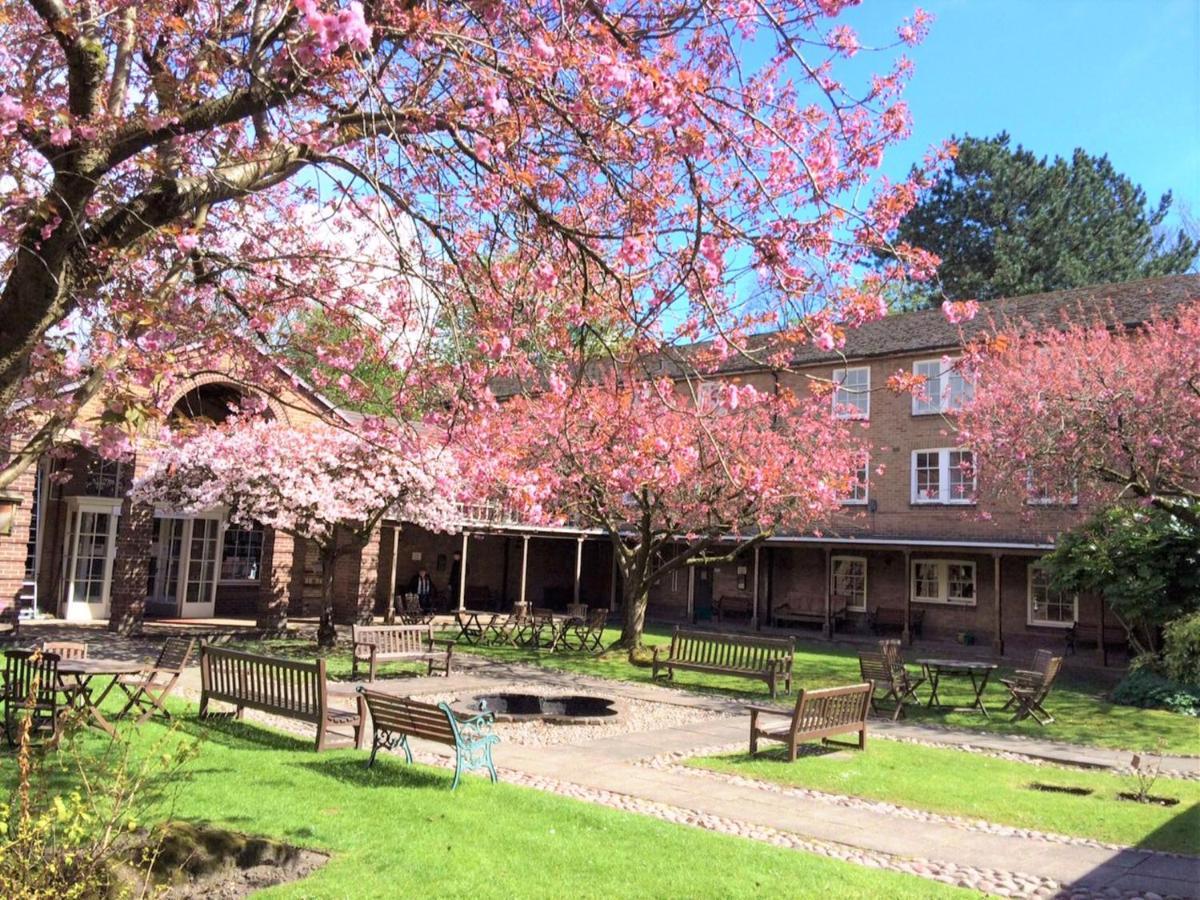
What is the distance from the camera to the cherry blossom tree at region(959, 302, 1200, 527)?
1477 cm

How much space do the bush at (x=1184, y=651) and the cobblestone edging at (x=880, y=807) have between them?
32.9 ft

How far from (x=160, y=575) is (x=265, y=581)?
11.0ft

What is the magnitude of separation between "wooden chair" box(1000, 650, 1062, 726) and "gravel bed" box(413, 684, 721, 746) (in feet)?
15.3

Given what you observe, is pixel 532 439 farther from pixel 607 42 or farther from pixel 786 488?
pixel 607 42

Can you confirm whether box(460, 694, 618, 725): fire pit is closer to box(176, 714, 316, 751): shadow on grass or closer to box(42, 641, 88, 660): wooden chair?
box(176, 714, 316, 751): shadow on grass

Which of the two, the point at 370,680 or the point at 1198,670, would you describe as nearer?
the point at 370,680

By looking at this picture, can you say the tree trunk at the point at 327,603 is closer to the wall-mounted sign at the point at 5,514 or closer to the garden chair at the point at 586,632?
the garden chair at the point at 586,632

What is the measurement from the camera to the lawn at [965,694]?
13398mm

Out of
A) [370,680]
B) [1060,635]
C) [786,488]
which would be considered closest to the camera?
[370,680]

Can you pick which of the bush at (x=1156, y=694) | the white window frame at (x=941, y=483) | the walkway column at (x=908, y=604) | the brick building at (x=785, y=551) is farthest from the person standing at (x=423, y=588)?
the bush at (x=1156, y=694)

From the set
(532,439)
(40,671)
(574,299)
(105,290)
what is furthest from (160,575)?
(574,299)

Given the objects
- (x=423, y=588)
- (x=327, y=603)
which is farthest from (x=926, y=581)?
(x=327, y=603)

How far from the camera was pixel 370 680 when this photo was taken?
1449cm

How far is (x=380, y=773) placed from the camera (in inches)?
338
